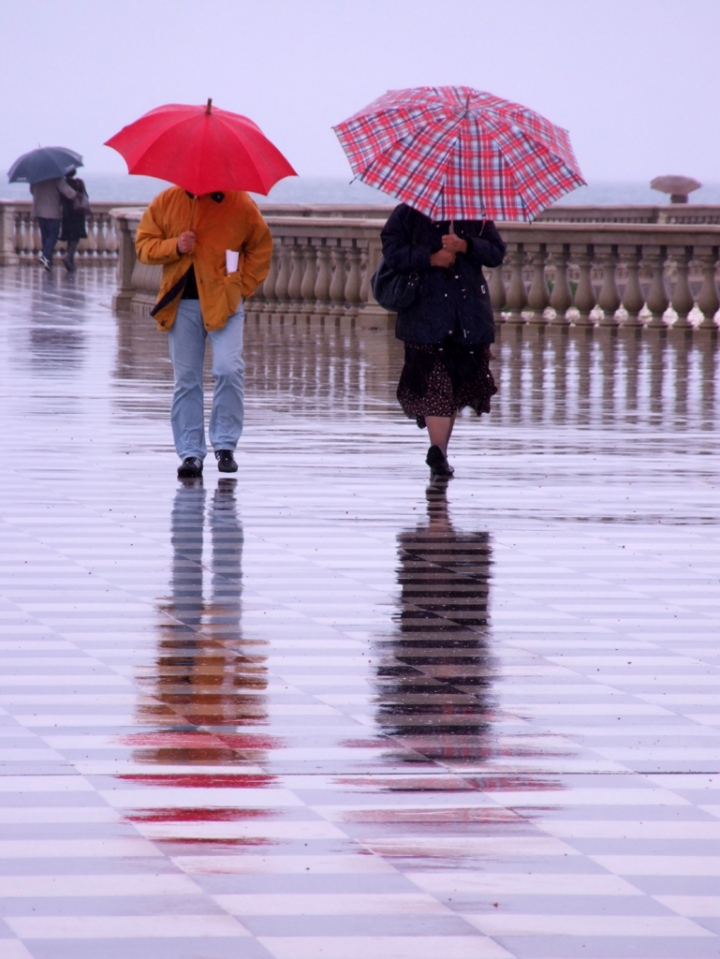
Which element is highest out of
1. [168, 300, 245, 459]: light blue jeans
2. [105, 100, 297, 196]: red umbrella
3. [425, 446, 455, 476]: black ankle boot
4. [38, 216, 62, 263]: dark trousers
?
[105, 100, 297, 196]: red umbrella

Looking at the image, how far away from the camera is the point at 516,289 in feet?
68.2

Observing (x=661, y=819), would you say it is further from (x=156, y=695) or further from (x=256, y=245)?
(x=256, y=245)

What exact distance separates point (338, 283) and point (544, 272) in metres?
2.18

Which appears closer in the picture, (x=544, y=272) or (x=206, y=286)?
(x=206, y=286)

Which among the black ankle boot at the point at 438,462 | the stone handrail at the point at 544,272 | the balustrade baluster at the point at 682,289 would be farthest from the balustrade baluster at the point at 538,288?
the black ankle boot at the point at 438,462

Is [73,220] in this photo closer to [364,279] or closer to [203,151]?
[364,279]

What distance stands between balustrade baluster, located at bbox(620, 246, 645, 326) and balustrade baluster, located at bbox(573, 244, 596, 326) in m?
0.32

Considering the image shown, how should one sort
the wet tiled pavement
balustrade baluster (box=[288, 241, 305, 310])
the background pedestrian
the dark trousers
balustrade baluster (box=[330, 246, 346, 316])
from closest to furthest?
the wet tiled pavement < balustrade baluster (box=[330, 246, 346, 316]) < balustrade baluster (box=[288, 241, 305, 310]) < the background pedestrian < the dark trousers

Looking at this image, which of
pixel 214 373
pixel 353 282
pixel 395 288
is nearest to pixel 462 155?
pixel 395 288

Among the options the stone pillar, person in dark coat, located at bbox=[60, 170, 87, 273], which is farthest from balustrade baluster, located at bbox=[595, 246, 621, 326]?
person in dark coat, located at bbox=[60, 170, 87, 273]

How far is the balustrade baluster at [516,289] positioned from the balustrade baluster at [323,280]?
6.90 ft

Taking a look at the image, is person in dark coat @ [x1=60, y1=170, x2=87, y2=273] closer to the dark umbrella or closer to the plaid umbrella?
the dark umbrella

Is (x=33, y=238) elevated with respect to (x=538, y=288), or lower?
elevated

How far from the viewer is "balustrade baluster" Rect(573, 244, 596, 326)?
2016 centimetres
